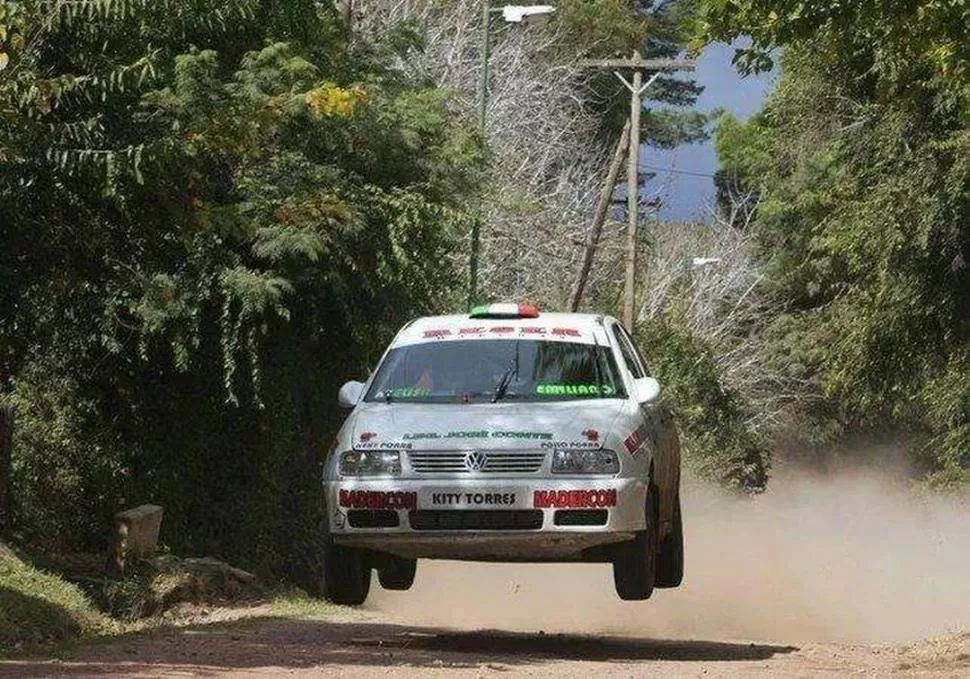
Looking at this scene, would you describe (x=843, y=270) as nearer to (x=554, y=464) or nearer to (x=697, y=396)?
(x=697, y=396)

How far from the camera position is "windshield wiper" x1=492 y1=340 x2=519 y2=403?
1516 cm

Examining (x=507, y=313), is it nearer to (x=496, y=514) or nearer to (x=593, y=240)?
(x=496, y=514)

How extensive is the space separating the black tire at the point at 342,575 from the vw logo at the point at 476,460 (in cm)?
118

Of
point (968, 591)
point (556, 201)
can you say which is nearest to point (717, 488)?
point (556, 201)

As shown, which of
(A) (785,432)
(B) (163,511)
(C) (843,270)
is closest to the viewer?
(B) (163,511)

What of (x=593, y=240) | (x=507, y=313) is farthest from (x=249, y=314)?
(x=593, y=240)

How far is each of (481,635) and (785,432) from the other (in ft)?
182

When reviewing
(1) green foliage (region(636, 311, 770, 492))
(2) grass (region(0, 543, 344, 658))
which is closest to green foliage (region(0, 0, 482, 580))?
(2) grass (region(0, 543, 344, 658))

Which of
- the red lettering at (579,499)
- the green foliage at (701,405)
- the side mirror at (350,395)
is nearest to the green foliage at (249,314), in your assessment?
the side mirror at (350,395)

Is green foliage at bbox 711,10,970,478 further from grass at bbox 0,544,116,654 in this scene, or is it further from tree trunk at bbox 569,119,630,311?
grass at bbox 0,544,116,654

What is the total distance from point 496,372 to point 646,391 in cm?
101

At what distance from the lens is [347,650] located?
15.5 meters

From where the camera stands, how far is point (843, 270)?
57.6 meters

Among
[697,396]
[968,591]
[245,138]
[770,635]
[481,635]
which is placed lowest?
[697,396]
